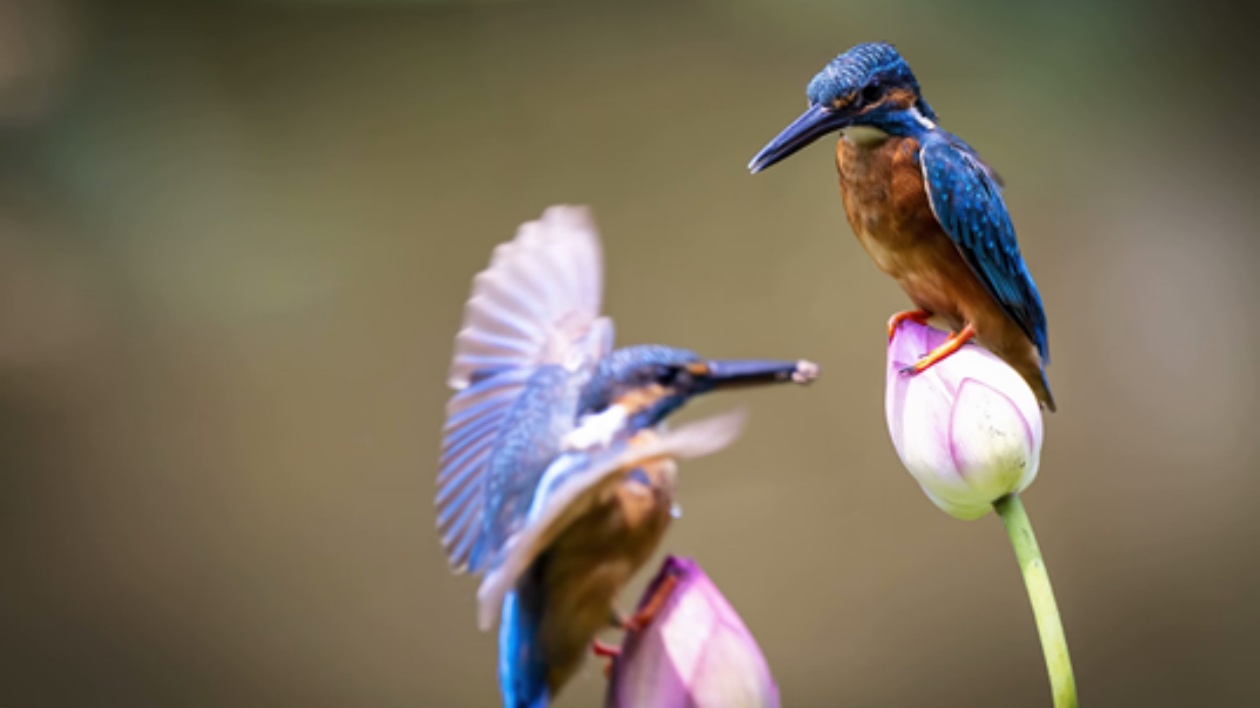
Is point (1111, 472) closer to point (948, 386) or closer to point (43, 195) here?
point (948, 386)

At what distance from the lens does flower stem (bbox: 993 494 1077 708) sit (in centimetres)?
30

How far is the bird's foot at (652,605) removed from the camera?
300 millimetres

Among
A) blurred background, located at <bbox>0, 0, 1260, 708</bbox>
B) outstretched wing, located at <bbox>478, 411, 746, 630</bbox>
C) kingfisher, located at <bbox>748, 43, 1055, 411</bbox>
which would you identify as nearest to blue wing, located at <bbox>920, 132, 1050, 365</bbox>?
kingfisher, located at <bbox>748, 43, 1055, 411</bbox>

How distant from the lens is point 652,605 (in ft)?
0.99

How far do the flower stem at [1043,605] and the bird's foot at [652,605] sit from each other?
0.10 meters

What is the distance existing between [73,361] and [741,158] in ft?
2.02

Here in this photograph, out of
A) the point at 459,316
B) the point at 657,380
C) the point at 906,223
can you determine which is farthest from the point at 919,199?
the point at 459,316

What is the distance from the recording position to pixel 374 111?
37.6 inches

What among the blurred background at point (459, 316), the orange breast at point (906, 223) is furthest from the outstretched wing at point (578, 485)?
the blurred background at point (459, 316)

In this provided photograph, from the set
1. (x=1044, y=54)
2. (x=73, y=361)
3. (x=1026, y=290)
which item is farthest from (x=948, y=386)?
(x=73, y=361)

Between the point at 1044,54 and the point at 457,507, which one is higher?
the point at 1044,54

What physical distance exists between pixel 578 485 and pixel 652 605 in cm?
4

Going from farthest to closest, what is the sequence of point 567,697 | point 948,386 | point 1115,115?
1. point 1115,115
2. point 567,697
3. point 948,386

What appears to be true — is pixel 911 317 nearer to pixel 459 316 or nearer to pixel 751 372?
pixel 751 372
